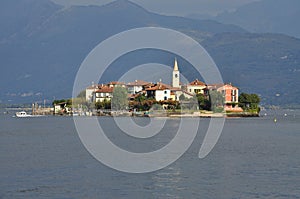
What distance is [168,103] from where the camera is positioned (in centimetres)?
10375

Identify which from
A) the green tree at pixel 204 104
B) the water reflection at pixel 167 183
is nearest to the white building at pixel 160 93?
the green tree at pixel 204 104

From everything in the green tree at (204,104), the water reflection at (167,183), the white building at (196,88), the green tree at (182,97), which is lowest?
the water reflection at (167,183)

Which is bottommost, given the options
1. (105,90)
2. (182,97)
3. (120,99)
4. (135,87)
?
(120,99)

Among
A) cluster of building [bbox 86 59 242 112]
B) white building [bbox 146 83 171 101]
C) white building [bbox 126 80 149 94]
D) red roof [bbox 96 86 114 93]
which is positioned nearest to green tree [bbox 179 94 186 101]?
cluster of building [bbox 86 59 242 112]

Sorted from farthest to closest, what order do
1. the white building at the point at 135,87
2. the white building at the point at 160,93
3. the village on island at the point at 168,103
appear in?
the white building at the point at 135,87
the white building at the point at 160,93
the village on island at the point at 168,103

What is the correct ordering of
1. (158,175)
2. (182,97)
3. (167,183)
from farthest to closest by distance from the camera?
(182,97)
(158,175)
(167,183)

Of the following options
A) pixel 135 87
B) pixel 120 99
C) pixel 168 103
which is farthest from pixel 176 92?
pixel 135 87

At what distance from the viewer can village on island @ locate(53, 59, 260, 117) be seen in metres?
99.6

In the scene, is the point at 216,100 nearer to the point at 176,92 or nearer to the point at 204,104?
the point at 204,104

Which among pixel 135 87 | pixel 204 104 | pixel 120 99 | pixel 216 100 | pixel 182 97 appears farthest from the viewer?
pixel 135 87

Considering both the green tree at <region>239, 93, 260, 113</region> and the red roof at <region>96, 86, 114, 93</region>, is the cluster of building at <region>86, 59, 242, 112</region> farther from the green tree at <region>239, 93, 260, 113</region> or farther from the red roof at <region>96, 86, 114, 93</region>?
the green tree at <region>239, 93, 260, 113</region>

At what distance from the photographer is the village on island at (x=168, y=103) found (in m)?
99.6

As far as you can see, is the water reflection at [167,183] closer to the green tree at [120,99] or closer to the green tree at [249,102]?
the green tree at [249,102]

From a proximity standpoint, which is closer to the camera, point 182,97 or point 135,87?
point 182,97
